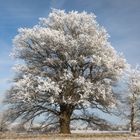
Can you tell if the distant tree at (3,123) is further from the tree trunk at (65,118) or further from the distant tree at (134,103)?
the distant tree at (134,103)

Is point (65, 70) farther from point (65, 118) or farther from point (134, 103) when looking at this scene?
point (134, 103)

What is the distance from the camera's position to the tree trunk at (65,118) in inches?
2031

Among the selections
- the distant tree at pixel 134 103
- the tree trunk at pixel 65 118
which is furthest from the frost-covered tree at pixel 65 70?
the distant tree at pixel 134 103

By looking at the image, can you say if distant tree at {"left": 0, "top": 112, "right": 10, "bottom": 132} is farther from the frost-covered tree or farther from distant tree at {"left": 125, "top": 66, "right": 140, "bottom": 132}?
distant tree at {"left": 125, "top": 66, "right": 140, "bottom": 132}

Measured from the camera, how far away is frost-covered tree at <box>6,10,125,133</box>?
1932 inches

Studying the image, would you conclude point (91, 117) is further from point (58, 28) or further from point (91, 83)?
point (58, 28)

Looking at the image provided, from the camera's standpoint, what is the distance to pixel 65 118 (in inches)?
2040

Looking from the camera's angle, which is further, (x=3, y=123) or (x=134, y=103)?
(x=134, y=103)

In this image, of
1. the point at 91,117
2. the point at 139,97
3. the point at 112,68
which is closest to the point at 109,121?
the point at 91,117

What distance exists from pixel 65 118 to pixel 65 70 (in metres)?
6.07

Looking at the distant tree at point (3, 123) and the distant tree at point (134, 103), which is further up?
the distant tree at point (134, 103)

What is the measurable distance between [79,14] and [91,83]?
963 cm

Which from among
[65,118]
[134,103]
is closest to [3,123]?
[65,118]

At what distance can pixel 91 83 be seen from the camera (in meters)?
49.1
